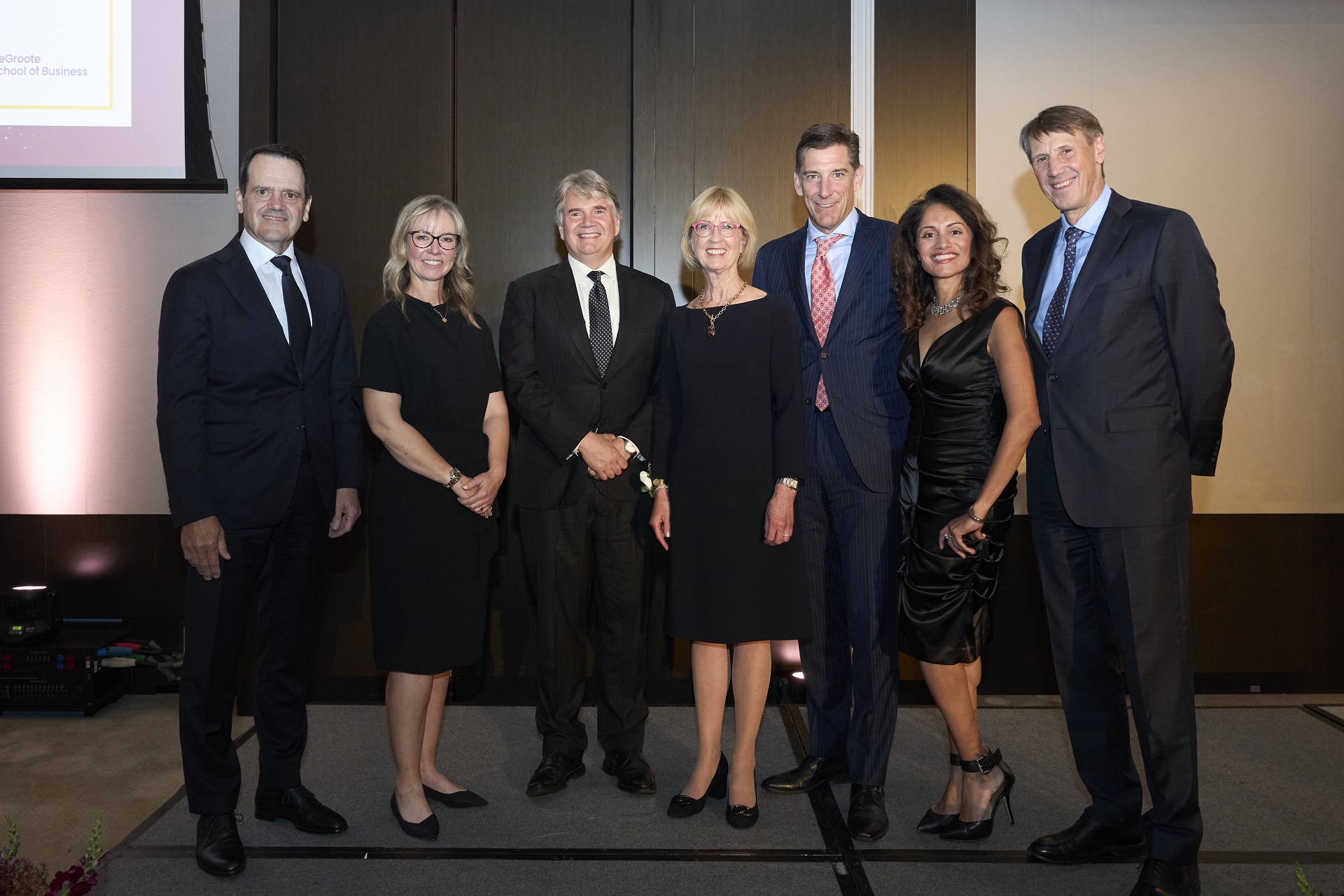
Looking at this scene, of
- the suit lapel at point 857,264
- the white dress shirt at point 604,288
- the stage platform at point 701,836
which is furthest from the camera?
the white dress shirt at point 604,288

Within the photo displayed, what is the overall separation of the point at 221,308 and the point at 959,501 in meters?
2.15

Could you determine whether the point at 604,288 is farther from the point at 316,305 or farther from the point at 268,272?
the point at 268,272

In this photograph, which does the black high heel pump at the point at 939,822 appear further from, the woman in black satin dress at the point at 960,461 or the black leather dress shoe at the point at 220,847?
the black leather dress shoe at the point at 220,847

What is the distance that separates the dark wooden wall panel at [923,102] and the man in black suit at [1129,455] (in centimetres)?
146

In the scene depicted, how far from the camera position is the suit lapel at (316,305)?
2697 mm

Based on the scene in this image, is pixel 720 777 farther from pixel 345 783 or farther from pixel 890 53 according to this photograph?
pixel 890 53

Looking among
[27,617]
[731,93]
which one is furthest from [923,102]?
[27,617]

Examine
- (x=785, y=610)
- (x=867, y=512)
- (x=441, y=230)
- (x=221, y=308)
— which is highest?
(x=441, y=230)

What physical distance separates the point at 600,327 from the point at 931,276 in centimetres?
107

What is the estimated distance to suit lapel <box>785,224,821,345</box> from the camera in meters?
2.86

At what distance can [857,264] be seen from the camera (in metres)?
2.83

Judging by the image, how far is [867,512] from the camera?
9.00ft

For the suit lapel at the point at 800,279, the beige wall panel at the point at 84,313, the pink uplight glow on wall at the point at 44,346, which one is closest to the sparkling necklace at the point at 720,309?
the suit lapel at the point at 800,279

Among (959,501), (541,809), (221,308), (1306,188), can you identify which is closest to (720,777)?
(541,809)
